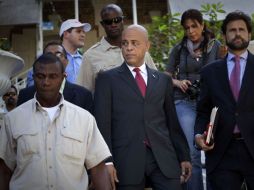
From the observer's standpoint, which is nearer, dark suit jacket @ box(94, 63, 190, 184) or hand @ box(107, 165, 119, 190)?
hand @ box(107, 165, 119, 190)

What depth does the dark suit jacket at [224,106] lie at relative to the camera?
467 cm

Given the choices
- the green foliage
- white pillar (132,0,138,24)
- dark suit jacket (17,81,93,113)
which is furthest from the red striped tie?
white pillar (132,0,138,24)

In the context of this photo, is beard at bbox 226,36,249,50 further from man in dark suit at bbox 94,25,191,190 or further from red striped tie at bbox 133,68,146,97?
red striped tie at bbox 133,68,146,97

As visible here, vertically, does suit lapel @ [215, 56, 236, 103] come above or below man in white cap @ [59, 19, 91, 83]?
below

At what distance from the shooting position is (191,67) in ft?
19.2

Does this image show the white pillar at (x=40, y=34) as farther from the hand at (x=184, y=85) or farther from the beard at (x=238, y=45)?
the beard at (x=238, y=45)

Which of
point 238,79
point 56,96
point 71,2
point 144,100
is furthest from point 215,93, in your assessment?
point 71,2

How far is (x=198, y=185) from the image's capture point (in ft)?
18.6

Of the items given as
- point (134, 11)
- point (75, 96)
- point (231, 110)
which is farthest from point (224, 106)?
point (134, 11)

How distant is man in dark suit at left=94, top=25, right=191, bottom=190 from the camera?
4566 mm

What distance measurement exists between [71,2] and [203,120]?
11.9 m

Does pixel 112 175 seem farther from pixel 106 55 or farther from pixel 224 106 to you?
pixel 106 55

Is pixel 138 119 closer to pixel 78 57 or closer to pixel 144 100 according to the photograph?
pixel 144 100

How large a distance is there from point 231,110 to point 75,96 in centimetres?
147
